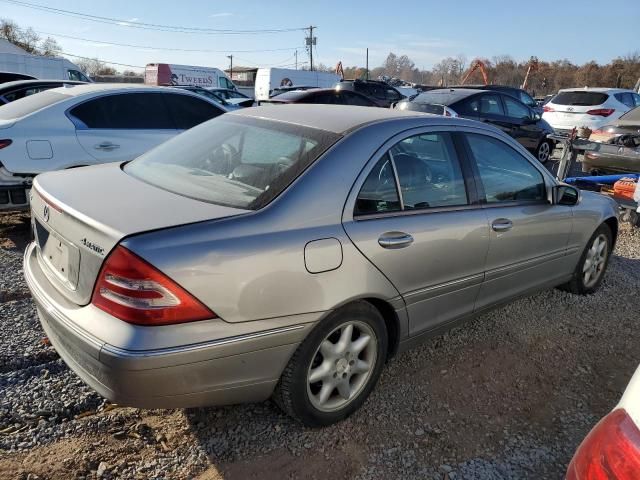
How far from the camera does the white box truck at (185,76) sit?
105ft

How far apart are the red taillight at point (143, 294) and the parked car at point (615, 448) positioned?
1381 mm

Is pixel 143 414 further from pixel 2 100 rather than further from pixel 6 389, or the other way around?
pixel 2 100

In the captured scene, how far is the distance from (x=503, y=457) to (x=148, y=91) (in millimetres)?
5375

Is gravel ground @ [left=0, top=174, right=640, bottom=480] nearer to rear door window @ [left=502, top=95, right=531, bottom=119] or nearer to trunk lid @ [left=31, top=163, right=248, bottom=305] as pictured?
trunk lid @ [left=31, top=163, right=248, bottom=305]

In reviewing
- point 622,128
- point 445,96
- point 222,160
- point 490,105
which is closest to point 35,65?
point 445,96

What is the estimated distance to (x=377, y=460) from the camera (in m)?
2.44

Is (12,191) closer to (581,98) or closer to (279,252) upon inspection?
(279,252)

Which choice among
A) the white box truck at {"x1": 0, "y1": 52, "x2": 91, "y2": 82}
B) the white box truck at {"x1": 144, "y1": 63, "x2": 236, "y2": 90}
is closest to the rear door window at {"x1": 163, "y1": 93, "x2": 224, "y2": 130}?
the white box truck at {"x1": 0, "y1": 52, "x2": 91, "y2": 82}

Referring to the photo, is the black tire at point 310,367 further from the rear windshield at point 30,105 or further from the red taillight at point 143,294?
the rear windshield at point 30,105

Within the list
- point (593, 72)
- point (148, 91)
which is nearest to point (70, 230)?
point (148, 91)

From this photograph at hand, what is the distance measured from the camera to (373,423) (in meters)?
2.71

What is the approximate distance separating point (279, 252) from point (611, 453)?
1347mm

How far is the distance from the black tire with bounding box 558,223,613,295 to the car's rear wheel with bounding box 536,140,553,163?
25.1ft

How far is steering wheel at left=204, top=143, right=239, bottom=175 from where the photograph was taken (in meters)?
2.71
